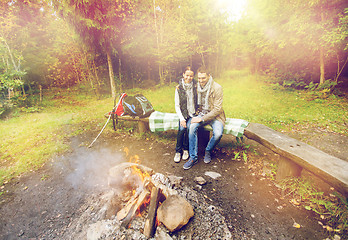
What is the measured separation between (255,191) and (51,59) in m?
15.2

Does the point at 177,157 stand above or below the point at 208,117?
below

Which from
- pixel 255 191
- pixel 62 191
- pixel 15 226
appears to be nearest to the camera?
pixel 15 226

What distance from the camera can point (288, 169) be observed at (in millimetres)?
2730

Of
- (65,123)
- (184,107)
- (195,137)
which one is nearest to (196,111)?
(184,107)

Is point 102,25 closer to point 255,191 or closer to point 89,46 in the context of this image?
point 89,46

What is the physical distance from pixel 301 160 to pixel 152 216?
2.22 metres

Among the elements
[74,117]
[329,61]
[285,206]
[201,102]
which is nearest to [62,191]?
[201,102]

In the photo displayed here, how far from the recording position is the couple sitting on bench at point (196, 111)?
3.48 meters

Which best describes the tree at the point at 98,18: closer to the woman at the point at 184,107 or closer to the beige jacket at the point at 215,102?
the woman at the point at 184,107

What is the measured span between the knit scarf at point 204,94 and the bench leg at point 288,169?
1760 millimetres

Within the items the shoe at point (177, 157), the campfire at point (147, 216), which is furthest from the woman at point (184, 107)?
the campfire at point (147, 216)

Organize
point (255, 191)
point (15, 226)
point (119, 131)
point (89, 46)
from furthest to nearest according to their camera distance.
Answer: point (89, 46) < point (119, 131) < point (255, 191) < point (15, 226)

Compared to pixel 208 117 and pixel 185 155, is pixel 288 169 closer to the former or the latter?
pixel 208 117

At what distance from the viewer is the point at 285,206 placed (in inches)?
95.7
